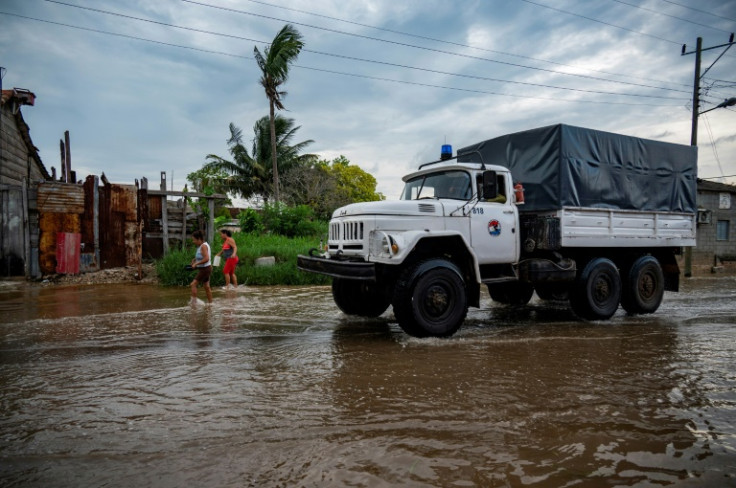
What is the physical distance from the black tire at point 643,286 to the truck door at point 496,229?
2645 mm

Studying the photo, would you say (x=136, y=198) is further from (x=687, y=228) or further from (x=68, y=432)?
(x=687, y=228)

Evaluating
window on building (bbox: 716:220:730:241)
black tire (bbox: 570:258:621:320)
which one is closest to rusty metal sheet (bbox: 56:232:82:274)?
black tire (bbox: 570:258:621:320)

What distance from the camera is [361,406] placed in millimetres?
3508

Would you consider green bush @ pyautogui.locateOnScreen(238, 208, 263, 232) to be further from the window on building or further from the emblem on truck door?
the window on building

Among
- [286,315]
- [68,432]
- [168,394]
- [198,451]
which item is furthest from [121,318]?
[198,451]

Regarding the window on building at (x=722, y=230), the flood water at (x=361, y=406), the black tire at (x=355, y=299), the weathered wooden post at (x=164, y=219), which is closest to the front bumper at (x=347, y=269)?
the flood water at (x=361, y=406)

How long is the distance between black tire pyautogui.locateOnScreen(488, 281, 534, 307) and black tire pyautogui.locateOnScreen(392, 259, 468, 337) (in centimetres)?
336

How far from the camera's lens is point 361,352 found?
17.1 ft

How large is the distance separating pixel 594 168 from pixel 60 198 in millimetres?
13085

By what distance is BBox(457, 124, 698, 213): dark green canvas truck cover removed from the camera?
285 inches

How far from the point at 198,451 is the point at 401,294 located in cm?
327

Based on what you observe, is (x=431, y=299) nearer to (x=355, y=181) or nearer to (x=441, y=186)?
(x=441, y=186)

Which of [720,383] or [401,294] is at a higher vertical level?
[401,294]

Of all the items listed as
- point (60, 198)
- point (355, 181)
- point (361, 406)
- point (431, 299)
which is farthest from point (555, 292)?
point (355, 181)
